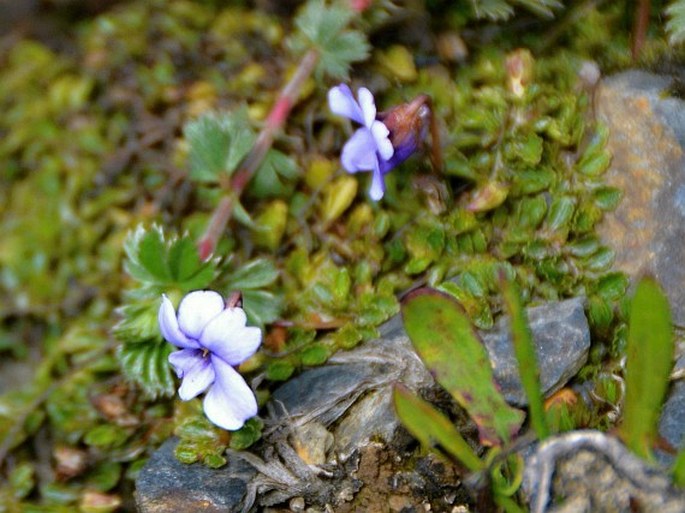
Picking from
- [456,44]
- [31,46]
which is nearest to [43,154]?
[31,46]

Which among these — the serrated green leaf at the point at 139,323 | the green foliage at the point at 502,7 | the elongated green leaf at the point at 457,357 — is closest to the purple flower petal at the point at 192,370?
the serrated green leaf at the point at 139,323

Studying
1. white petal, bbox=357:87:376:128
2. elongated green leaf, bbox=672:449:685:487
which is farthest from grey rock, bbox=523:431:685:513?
white petal, bbox=357:87:376:128

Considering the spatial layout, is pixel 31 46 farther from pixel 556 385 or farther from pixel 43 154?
pixel 556 385

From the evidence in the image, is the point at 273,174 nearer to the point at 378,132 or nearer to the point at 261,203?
the point at 261,203

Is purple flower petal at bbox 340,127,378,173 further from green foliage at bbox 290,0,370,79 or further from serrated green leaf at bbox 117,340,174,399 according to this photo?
serrated green leaf at bbox 117,340,174,399

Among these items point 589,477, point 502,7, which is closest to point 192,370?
point 589,477

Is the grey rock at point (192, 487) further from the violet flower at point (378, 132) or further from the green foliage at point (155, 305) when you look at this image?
the violet flower at point (378, 132)
